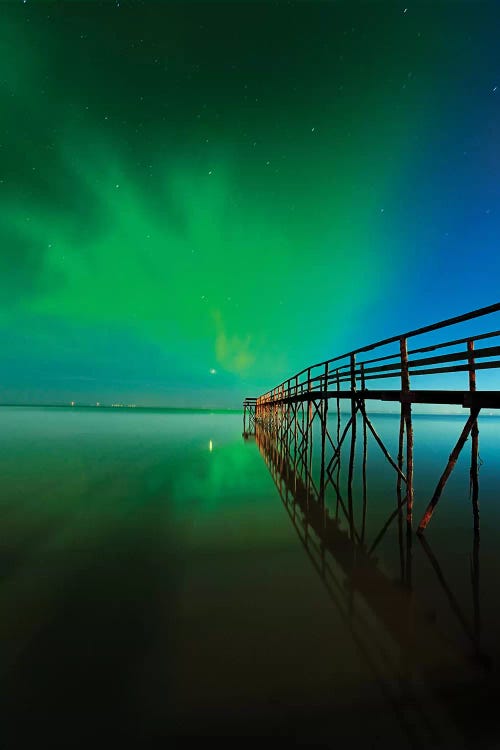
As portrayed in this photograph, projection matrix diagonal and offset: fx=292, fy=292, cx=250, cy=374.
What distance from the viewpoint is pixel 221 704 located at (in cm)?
239

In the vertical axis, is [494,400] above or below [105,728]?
above

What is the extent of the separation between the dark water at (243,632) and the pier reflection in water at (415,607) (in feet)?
0.06

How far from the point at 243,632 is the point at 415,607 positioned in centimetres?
223

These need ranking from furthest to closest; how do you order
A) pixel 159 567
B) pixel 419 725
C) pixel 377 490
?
pixel 377 490 → pixel 159 567 → pixel 419 725

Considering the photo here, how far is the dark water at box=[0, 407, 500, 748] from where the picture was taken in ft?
7.48

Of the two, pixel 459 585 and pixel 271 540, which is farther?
pixel 271 540

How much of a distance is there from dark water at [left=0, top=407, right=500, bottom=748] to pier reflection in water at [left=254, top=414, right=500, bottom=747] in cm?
2

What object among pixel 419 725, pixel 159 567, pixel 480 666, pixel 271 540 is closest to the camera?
Answer: pixel 419 725

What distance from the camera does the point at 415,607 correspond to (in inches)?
145

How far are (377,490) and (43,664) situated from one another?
9.60m

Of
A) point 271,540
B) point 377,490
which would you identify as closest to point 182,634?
point 271,540

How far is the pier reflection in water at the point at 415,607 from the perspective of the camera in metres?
2.32

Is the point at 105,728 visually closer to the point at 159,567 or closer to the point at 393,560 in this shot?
the point at 159,567

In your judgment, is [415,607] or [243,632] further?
[415,607]
